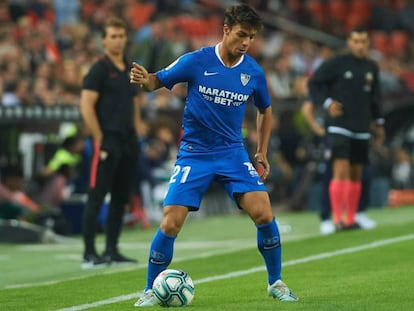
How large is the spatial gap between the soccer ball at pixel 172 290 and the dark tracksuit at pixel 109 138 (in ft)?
12.4

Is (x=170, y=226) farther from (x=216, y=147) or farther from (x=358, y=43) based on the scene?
(x=358, y=43)

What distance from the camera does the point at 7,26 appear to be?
67.4 ft

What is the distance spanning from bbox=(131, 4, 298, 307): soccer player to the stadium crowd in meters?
8.77

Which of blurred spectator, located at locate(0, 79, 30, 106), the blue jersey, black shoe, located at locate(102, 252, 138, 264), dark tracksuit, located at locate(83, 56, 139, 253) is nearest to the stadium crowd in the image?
blurred spectator, located at locate(0, 79, 30, 106)

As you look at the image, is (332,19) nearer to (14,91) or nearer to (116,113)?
(14,91)

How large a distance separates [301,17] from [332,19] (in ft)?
2.24

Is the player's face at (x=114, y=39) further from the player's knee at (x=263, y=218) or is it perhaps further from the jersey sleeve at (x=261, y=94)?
the player's knee at (x=263, y=218)

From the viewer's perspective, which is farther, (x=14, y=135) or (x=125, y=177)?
(x=14, y=135)

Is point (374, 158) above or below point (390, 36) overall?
below

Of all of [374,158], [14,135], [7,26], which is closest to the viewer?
[14,135]

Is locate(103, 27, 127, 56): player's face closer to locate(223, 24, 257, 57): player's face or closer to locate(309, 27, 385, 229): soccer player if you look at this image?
locate(309, 27, 385, 229): soccer player

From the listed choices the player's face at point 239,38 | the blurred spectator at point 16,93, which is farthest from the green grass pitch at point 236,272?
the blurred spectator at point 16,93

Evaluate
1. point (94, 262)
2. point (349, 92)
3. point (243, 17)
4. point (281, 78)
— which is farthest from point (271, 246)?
point (281, 78)

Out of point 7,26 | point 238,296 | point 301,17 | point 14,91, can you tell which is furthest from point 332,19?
point 238,296
